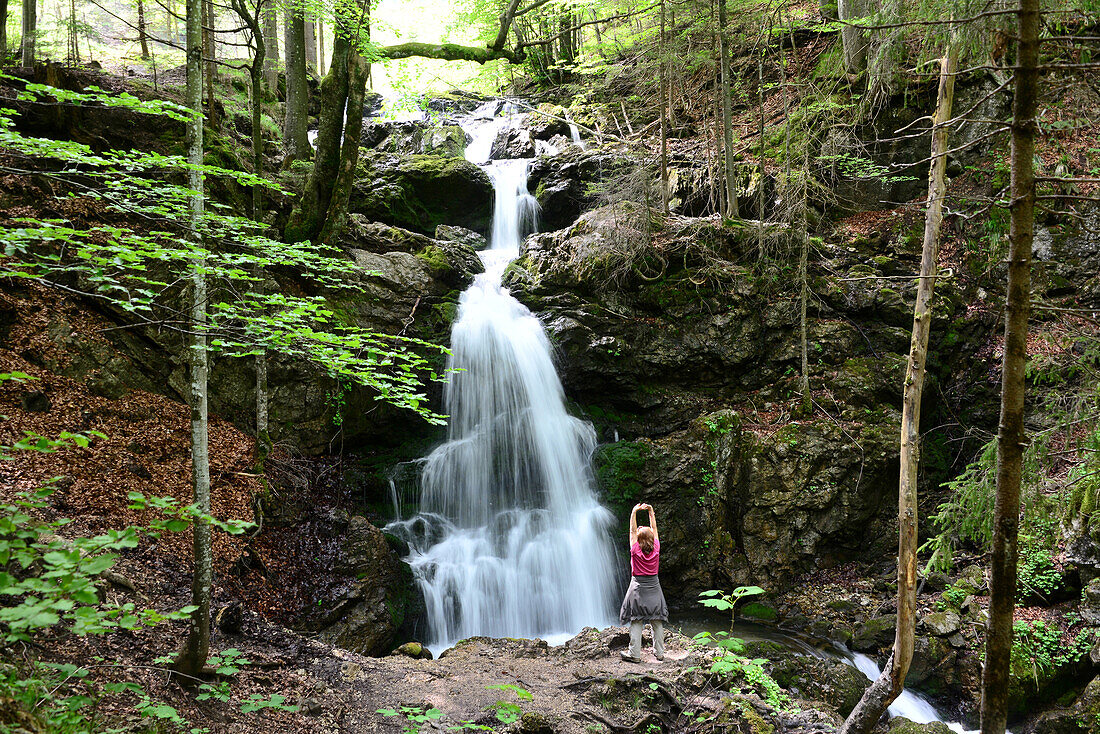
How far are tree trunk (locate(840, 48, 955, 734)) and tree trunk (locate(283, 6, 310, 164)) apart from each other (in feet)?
34.3

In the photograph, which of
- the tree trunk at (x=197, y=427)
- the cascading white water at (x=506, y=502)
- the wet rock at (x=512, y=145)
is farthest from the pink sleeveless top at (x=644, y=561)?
the wet rock at (x=512, y=145)

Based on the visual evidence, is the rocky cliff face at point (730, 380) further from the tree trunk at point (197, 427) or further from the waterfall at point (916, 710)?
the tree trunk at point (197, 427)

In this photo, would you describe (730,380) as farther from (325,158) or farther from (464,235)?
(325,158)

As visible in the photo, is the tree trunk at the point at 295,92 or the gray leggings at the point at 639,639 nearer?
the gray leggings at the point at 639,639

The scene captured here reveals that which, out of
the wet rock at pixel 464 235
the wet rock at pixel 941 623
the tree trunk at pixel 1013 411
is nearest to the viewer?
the tree trunk at pixel 1013 411

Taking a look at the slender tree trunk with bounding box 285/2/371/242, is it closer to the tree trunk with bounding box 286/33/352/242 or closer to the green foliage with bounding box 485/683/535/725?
the tree trunk with bounding box 286/33/352/242

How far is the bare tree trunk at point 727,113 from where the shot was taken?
11281 millimetres

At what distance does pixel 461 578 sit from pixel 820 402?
24.6 ft

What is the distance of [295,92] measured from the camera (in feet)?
36.3

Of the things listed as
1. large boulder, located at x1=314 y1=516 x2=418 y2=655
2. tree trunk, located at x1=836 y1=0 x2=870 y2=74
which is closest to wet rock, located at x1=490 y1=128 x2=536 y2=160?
tree trunk, located at x1=836 y1=0 x2=870 y2=74

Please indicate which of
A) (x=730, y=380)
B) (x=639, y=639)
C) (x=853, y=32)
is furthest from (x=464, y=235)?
(x=639, y=639)

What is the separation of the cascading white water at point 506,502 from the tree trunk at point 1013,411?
6370 mm

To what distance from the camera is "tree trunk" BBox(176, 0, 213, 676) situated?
12.7 feet

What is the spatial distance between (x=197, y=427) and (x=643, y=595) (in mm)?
4759
